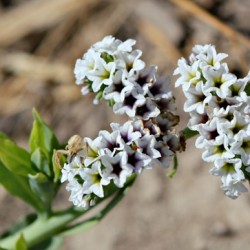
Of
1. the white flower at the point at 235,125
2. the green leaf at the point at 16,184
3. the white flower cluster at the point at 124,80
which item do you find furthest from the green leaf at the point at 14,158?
the white flower at the point at 235,125

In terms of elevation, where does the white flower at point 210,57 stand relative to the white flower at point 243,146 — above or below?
above

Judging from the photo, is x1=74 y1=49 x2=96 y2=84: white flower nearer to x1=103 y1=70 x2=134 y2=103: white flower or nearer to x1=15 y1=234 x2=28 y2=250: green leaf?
x1=103 y1=70 x2=134 y2=103: white flower

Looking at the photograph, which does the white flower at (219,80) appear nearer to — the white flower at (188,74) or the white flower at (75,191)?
the white flower at (188,74)

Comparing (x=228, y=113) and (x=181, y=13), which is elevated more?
(x=228, y=113)

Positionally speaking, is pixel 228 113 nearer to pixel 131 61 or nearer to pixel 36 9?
pixel 131 61

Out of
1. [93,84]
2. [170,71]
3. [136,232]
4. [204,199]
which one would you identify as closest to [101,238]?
[136,232]

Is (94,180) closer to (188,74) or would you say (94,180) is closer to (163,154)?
(163,154)

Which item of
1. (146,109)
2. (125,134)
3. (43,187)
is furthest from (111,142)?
(43,187)
